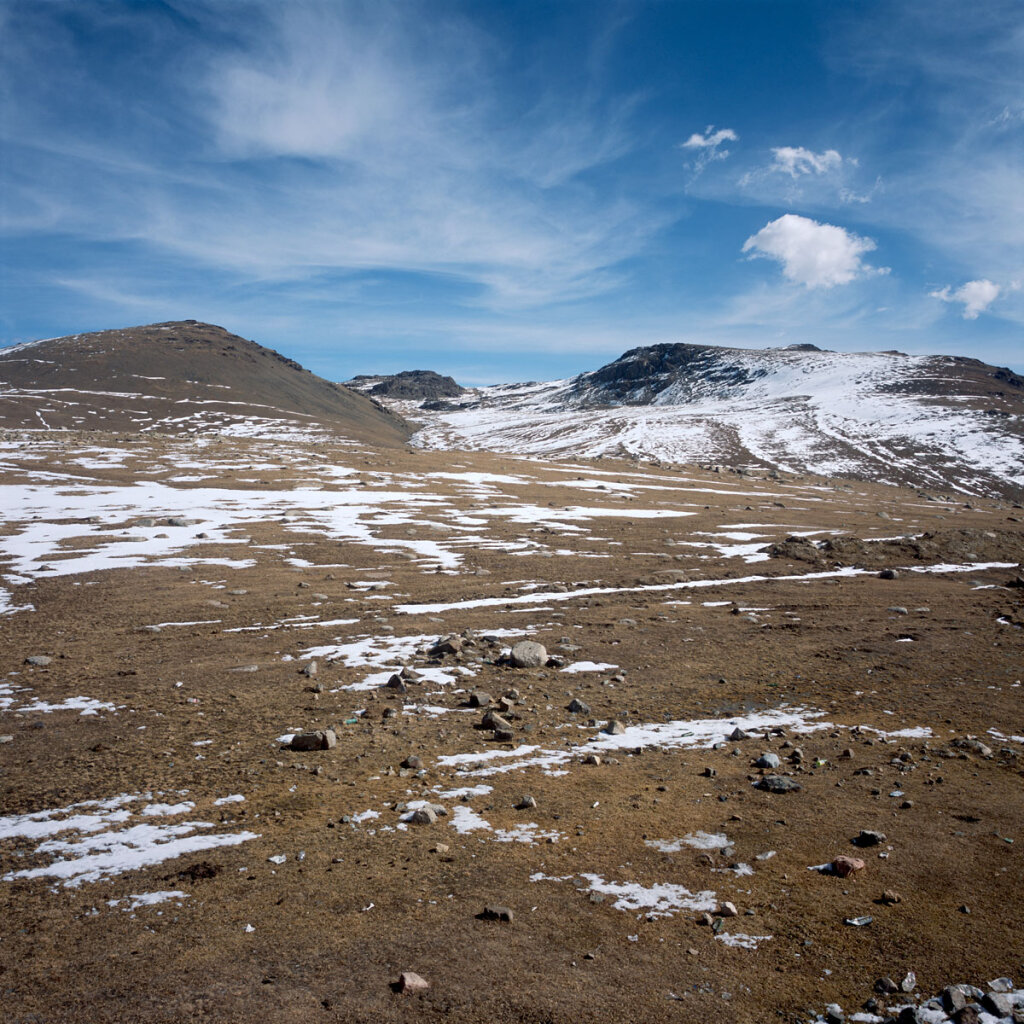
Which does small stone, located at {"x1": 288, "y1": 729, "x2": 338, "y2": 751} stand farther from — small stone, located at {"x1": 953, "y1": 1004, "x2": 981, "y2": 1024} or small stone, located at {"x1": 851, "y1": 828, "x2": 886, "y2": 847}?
small stone, located at {"x1": 953, "y1": 1004, "x2": 981, "y2": 1024}

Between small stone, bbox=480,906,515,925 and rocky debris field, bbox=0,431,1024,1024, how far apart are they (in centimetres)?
3

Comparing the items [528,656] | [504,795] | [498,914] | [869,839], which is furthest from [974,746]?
[498,914]

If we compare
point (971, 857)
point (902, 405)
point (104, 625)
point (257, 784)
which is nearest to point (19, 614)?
point (104, 625)

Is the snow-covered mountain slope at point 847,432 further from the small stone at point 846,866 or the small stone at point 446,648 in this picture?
the small stone at point 846,866

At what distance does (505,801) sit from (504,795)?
0.18 meters

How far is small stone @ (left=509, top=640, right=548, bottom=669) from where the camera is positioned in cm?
1421

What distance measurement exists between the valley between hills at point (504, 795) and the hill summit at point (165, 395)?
383 ft

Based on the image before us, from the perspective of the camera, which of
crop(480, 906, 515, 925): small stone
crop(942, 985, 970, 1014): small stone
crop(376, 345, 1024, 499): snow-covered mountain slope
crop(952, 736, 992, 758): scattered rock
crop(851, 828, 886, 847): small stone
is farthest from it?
crop(376, 345, 1024, 499): snow-covered mountain slope

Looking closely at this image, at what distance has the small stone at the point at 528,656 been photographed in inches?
559

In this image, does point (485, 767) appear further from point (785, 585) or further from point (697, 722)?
point (785, 585)

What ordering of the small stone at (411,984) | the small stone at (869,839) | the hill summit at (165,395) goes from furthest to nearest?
the hill summit at (165,395)
the small stone at (869,839)
the small stone at (411,984)

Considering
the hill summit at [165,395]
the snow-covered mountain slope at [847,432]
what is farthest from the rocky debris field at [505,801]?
the hill summit at [165,395]

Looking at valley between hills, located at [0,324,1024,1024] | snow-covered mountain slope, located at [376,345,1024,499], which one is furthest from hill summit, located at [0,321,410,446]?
valley between hills, located at [0,324,1024,1024]

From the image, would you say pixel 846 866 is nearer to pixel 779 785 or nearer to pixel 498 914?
pixel 779 785
